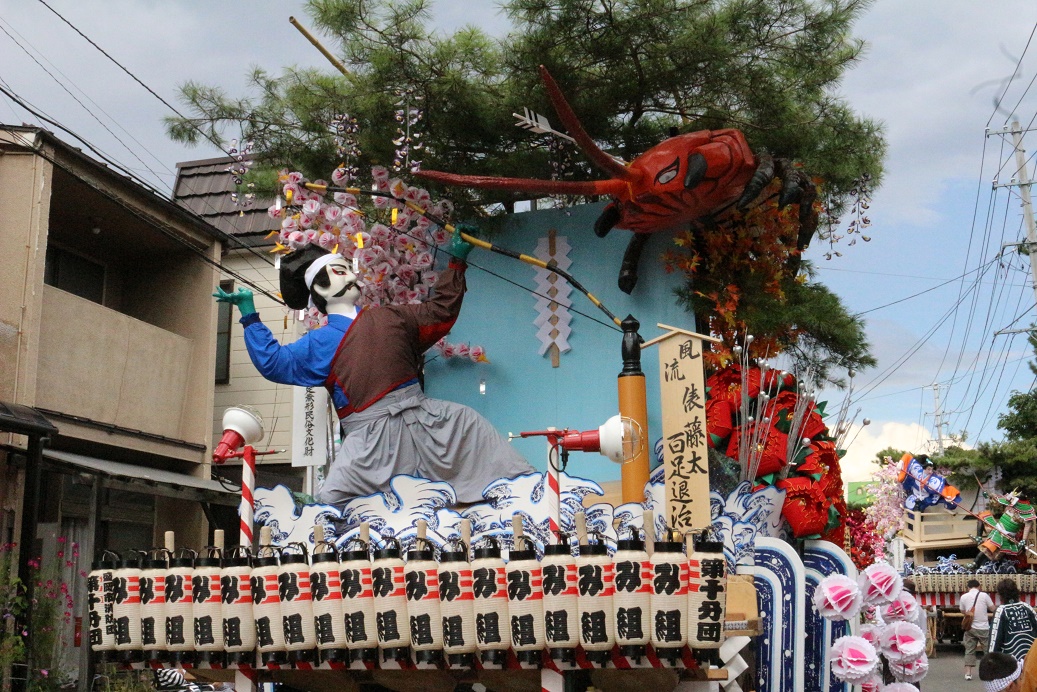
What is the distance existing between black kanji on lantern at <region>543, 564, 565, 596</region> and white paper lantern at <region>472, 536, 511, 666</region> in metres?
0.21

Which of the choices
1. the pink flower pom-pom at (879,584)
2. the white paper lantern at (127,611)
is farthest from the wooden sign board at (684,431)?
the white paper lantern at (127,611)

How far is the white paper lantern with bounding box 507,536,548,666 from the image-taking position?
443cm

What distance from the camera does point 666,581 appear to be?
4336 mm

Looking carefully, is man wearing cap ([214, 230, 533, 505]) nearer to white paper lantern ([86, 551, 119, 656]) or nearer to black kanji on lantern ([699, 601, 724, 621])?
white paper lantern ([86, 551, 119, 656])

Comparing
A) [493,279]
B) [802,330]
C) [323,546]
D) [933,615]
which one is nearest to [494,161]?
[493,279]

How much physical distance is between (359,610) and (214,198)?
1155cm

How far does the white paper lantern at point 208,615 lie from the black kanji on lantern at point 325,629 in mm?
561

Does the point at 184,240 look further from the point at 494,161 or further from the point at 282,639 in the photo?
the point at 282,639

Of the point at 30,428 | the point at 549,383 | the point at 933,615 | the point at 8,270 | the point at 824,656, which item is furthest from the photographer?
the point at 933,615

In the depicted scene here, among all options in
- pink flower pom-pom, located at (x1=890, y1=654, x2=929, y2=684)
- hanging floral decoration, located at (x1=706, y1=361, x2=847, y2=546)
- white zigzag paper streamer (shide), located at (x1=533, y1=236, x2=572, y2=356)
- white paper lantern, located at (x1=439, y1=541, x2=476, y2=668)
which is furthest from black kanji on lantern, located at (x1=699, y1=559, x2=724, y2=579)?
white zigzag paper streamer (shide), located at (x1=533, y1=236, x2=572, y2=356)

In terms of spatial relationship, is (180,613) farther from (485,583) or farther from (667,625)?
(667,625)

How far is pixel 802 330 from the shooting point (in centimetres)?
753

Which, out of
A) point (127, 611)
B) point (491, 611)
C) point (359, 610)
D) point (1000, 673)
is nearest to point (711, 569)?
point (491, 611)

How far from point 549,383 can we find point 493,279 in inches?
36.6
